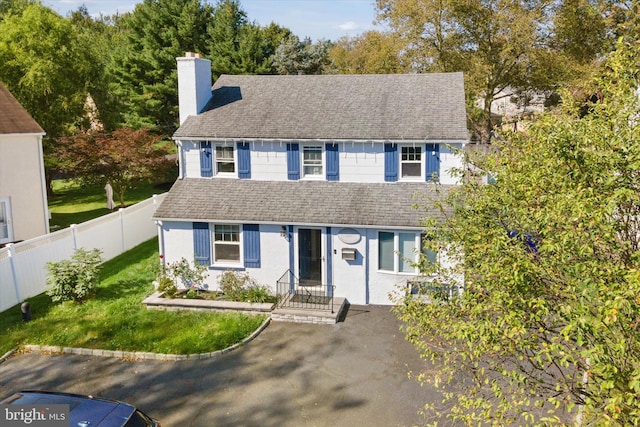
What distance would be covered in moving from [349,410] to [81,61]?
3214cm

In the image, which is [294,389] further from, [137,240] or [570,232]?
[137,240]

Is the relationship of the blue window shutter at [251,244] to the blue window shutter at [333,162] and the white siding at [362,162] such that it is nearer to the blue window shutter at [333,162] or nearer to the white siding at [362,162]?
the blue window shutter at [333,162]

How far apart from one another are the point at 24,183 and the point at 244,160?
37.7 feet

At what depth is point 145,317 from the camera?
56.0 ft

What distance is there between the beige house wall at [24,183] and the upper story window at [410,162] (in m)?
17.3

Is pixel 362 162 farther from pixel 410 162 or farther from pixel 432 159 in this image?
pixel 432 159

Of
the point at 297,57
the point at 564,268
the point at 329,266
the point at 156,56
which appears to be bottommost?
the point at 329,266

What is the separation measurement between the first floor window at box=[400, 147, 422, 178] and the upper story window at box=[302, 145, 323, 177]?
3089 millimetres

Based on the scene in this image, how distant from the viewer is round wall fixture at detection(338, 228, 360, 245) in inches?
704

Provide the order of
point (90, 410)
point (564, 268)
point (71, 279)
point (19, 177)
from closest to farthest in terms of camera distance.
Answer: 1. point (564, 268)
2. point (90, 410)
3. point (71, 279)
4. point (19, 177)

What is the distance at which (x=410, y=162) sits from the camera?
61.7 feet

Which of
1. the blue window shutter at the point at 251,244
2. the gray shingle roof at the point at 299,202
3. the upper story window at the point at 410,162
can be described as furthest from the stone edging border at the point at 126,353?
the upper story window at the point at 410,162

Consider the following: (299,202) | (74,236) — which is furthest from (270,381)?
(74,236)

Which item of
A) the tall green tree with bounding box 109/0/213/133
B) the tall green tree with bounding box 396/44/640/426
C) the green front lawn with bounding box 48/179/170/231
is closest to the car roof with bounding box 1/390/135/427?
the tall green tree with bounding box 396/44/640/426
